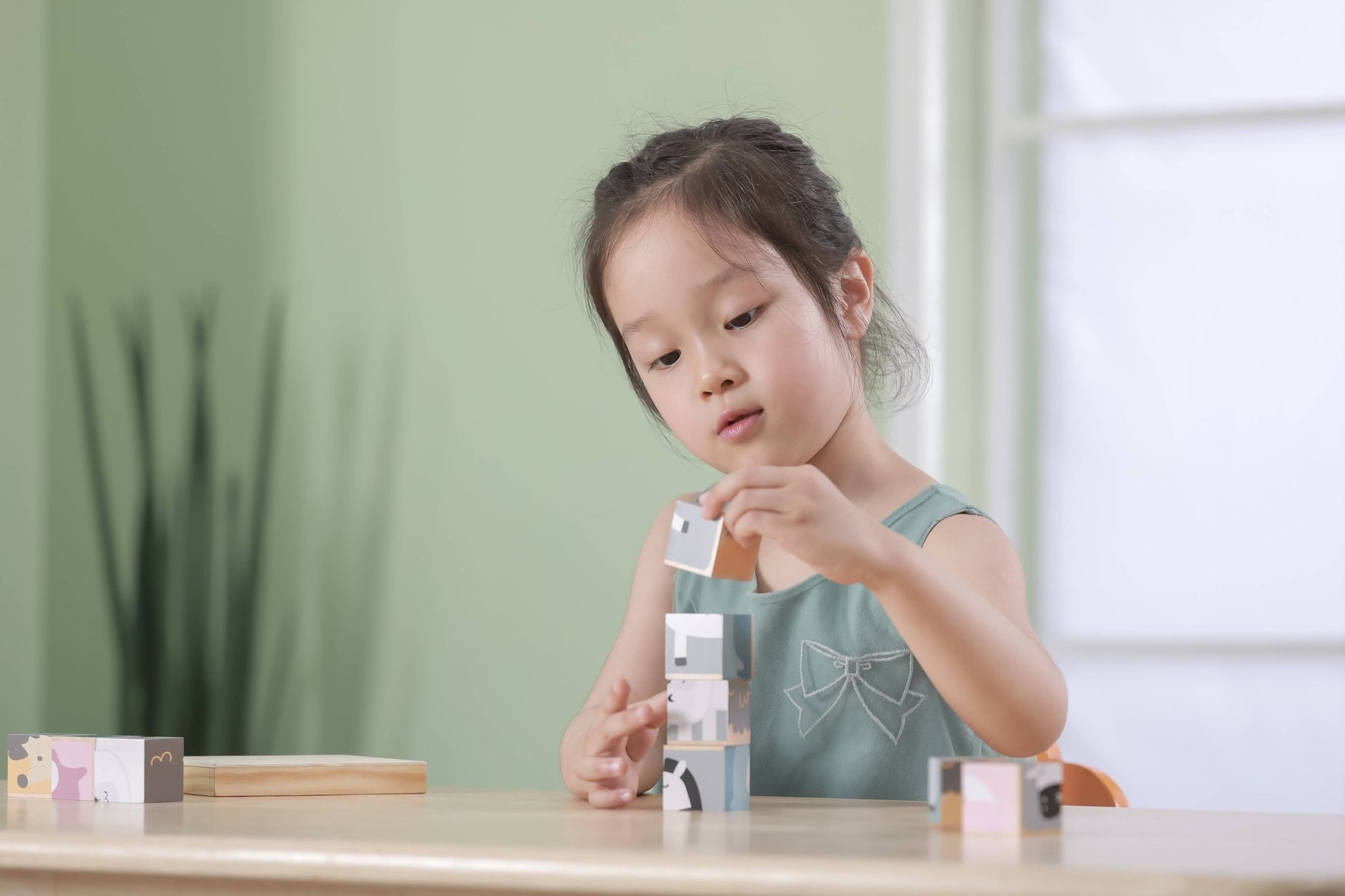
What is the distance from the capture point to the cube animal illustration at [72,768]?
0.92 metres

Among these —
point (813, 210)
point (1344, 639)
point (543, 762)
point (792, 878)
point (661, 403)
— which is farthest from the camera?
point (543, 762)

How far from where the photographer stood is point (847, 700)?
1.21 meters

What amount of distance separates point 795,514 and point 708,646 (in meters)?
0.09

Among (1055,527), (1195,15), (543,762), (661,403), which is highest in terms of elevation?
(1195,15)

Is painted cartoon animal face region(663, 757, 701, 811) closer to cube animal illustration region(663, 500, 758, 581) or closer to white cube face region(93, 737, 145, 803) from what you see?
cube animal illustration region(663, 500, 758, 581)

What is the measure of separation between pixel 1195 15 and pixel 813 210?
1.09 meters

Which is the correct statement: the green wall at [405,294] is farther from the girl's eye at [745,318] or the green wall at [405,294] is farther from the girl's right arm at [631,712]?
the girl's eye at [745,318]

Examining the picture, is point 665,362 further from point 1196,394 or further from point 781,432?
point 1196,394

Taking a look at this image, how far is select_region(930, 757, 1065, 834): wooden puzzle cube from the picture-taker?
682 millimetres

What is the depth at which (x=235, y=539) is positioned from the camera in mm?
2248

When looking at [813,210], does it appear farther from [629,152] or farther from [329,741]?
[329,741]

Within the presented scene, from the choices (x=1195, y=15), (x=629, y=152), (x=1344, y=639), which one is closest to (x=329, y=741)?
(x=629, y=152)

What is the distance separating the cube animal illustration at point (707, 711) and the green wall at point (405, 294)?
4.11 ft

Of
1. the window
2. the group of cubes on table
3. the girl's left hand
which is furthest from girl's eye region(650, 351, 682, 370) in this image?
the window
